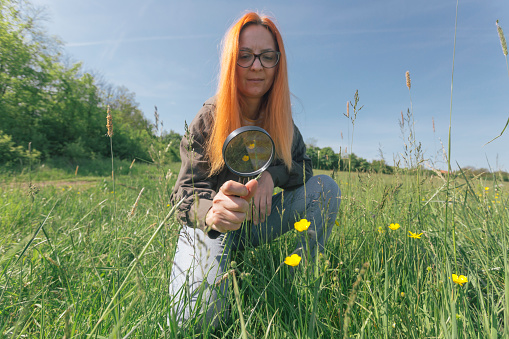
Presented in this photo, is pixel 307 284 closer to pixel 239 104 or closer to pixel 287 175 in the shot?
pixel 287 175

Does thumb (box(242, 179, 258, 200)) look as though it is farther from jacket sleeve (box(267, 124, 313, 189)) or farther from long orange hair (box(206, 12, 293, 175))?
jacket sleeve (box(267, 124, 313, 189))

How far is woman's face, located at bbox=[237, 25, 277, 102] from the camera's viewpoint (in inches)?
78.5

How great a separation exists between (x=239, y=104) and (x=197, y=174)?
620 millimetres

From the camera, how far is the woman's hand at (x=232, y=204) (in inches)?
45.9

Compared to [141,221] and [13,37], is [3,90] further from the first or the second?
[141,221]

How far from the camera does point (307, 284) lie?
0.98m

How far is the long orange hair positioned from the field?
1.56 feet

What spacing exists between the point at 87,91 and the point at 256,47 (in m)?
19.7

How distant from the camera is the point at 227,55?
77.6 inches

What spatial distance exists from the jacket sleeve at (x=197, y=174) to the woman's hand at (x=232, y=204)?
24cm

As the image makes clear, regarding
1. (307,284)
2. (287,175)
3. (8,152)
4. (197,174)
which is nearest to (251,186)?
(307,284)

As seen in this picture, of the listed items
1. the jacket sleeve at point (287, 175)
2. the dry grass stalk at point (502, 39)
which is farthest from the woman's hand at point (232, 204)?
the dry grass stalk at point (502, 39)

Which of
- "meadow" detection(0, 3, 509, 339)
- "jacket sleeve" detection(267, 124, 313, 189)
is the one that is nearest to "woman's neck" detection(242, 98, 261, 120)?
"jacket sleeve" detection(267, 124, 313, 189)

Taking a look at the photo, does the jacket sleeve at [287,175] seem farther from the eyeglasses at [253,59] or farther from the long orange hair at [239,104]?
the eyeglasses at [253,59]
